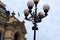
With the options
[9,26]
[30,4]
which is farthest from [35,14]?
[9,26]

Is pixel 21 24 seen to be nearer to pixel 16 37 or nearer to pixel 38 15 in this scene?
pixel 16 37

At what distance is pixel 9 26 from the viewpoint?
26.9 m

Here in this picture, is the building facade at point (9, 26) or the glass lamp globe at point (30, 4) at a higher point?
the glass lamp globe at point (30, 4)

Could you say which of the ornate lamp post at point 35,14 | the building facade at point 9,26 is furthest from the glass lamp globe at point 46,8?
the building facade at point 9,26

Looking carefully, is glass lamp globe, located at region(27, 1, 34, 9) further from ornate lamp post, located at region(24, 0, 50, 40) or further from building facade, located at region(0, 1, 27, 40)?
building facade, located at region(0, 1, 27, 40)

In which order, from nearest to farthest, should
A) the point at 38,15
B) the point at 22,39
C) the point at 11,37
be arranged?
1. the point at 38,15
2. the point at 11,37
3. the point at 22,39

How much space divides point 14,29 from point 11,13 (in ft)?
5.55

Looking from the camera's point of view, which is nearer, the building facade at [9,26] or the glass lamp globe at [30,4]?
the glass lamp globe at [30,4]

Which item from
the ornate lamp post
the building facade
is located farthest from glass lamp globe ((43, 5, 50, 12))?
the building facade

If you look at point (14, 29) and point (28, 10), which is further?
point (14, 29)

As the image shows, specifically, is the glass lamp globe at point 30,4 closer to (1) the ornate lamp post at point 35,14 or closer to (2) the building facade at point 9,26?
(1) the ornate lamp post at point 35,14

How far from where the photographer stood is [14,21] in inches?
1067

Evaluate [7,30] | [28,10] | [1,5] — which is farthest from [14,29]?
[28,10]

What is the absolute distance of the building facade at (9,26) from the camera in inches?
1049
